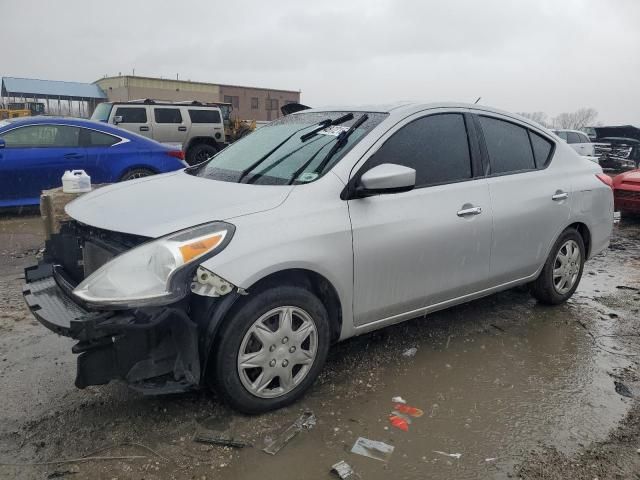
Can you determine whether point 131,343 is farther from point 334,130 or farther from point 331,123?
point 331,123

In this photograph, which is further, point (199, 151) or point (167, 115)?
point (199, 151)

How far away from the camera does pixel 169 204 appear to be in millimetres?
2924

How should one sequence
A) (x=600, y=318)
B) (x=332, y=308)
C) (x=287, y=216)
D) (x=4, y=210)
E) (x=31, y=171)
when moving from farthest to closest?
(x=4, y=210) < (x=31, y=171) < (x=600, y=318) < (x=332, y=308) < (x=287, y=216)

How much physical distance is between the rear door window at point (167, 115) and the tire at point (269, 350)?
13.3 m

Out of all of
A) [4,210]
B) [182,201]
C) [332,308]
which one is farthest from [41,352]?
[4,210]

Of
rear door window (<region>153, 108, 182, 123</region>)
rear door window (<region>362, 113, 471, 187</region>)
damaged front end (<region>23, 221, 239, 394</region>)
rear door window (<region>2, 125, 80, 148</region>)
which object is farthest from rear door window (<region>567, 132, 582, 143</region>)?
damaged front end (<region>23, 221, 239, 394</region>)

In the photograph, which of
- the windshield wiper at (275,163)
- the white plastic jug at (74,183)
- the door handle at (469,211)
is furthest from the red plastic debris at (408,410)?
the white plastic jug at (74,183)

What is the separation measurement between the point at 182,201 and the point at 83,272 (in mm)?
786

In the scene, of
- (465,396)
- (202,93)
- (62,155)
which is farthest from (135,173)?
(202,93)

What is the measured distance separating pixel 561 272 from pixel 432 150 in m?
1.89

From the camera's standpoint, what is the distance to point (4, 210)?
8516mm

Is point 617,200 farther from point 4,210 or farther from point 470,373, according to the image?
point 4,210

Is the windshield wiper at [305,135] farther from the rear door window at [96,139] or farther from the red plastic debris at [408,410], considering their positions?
the rear door window at [96,139]

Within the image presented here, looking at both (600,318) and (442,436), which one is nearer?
(442,436)
